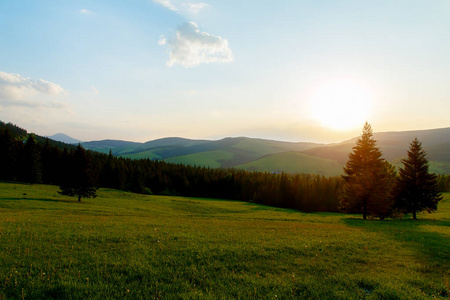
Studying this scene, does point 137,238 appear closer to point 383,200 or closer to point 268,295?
point 268,295

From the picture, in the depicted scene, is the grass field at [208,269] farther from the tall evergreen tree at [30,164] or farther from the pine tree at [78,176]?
the tall evergreen tree at [30,164]

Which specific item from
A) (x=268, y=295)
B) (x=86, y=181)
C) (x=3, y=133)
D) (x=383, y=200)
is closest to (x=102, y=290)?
(x=268, y=295)

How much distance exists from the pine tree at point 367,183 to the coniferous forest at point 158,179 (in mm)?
30390

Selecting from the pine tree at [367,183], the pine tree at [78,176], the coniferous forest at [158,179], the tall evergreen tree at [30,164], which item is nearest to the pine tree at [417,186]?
the pine tree at [367,183]

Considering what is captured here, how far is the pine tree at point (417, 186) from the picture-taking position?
4175 centimetres

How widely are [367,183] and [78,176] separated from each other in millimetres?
59658

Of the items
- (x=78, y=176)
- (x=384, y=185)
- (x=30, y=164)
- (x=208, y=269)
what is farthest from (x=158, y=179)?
(x=208, y=269)

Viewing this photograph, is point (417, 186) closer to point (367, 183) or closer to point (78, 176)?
point (367, 183)

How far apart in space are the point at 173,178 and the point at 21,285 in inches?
4681

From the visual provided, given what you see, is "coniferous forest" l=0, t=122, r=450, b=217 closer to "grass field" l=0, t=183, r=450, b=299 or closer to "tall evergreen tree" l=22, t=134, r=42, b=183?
"tall evergreen tree" l=22, t=134, r=42, b=183

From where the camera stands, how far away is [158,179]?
387ft

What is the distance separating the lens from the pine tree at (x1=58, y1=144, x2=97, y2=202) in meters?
53.5

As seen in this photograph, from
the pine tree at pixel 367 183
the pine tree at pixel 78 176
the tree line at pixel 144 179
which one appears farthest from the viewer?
the tree line at pixel 144 179

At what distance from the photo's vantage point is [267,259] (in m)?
10.2
